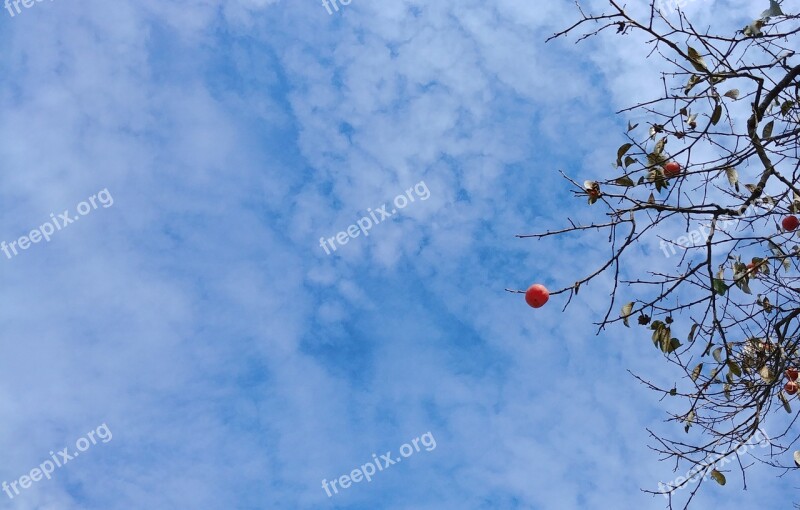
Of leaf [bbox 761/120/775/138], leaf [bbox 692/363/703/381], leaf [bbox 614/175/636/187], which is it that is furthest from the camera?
leaf [bbox 692/363/703/381]

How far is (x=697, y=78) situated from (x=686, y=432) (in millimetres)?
2468

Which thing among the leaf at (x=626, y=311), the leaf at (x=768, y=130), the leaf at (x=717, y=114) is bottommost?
the leaf at (x=626, y=311)

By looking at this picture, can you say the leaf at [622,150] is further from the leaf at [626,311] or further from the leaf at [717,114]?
the leaf at [626,311]

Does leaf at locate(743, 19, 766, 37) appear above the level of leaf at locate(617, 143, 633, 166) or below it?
above

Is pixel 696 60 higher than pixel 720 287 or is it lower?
higher

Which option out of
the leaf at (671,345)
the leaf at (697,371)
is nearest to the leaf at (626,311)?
the leaf at (671,345)

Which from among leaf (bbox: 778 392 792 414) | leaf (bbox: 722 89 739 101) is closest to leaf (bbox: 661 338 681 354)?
leaf (bbox: 778 392 792 414)

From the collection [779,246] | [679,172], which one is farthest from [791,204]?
[679,172]

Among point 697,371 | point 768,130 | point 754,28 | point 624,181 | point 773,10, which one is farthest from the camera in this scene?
point 697,371

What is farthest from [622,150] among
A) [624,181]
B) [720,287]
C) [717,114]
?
[720,287]

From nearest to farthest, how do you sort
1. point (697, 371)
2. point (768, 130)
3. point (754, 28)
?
point (768, 130), point (754, 28), point (697, 371)

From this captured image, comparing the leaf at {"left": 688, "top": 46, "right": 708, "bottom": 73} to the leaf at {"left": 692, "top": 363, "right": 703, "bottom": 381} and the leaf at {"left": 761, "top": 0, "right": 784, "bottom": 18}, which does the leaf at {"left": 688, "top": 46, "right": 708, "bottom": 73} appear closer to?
the leaf at {"left": 761, "top": 0, "right": 784, "bottom": 18}

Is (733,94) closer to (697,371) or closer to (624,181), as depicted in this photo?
(624,181)

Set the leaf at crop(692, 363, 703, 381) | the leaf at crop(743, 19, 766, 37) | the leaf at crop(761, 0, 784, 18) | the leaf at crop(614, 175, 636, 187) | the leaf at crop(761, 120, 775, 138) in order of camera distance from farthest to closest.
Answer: the leaf at crop(692, 363, 703, 381), the leaf at crop(614, 175, 636, 187), the leaf at crop(743, 19, 766, 37), the leaf at crop(761, 120, 775, 138), the leaf at crop(761, 0, 784, 18)
